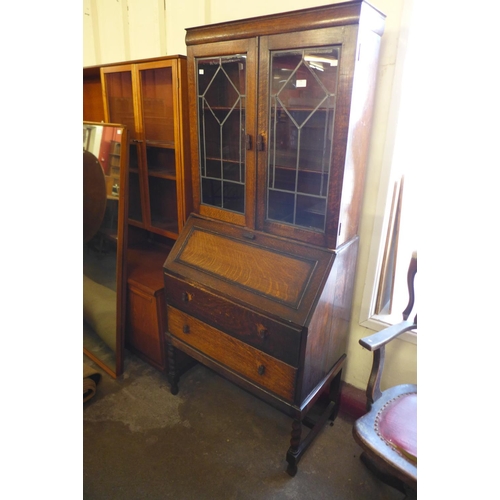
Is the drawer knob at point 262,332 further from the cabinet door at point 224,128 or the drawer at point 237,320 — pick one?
the cabinet door at point 224,128

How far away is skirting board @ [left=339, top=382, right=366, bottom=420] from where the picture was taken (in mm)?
1911

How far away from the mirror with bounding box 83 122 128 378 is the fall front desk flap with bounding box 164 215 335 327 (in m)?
0.45

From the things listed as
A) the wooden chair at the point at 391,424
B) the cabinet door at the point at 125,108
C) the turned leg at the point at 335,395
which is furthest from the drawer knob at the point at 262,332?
the cabinet door at the point at 125,108

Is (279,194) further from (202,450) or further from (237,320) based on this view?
(202,450)

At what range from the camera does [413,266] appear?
1.52 m

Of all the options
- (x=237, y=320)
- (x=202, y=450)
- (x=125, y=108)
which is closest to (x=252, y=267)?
(x=237, y=320)

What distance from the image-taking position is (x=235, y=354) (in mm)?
1674

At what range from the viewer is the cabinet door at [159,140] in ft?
6.52

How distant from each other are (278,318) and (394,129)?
0.94 m

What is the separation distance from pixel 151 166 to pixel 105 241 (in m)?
0.55
